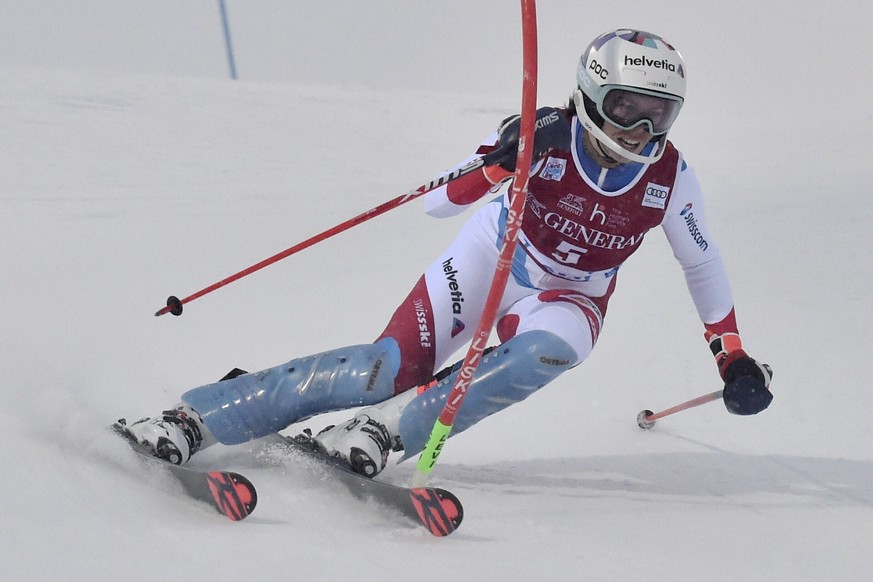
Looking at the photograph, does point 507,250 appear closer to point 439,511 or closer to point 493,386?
point 493,386

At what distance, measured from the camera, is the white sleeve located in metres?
2.83

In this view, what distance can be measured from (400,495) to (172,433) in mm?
635

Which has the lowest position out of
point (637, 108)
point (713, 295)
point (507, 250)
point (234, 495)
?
point (234, 495)

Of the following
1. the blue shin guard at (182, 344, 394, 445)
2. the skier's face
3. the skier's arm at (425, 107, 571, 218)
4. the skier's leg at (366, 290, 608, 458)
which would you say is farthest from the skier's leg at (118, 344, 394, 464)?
the skier's face

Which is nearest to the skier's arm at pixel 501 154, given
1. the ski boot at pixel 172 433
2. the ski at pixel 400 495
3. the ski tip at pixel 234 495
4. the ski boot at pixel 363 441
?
the ski boot at pixel 363 441

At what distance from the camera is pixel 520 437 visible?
362 centimetres

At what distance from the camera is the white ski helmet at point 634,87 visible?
255 centimetres

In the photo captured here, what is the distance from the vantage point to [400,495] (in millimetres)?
2311

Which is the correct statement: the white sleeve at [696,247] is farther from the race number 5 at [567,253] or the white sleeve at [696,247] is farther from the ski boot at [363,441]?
the ski boot at [363,441]

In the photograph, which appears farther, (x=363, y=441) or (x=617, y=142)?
(x=617, y=142)

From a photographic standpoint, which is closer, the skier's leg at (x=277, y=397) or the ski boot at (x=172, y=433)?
the ski boot at (x=172, y=433)

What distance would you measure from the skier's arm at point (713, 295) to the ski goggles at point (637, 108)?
0.94 ft

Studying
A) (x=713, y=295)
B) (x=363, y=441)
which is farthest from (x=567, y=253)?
(x=363, y=441)

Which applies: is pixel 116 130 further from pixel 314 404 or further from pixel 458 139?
pixel 314 404
